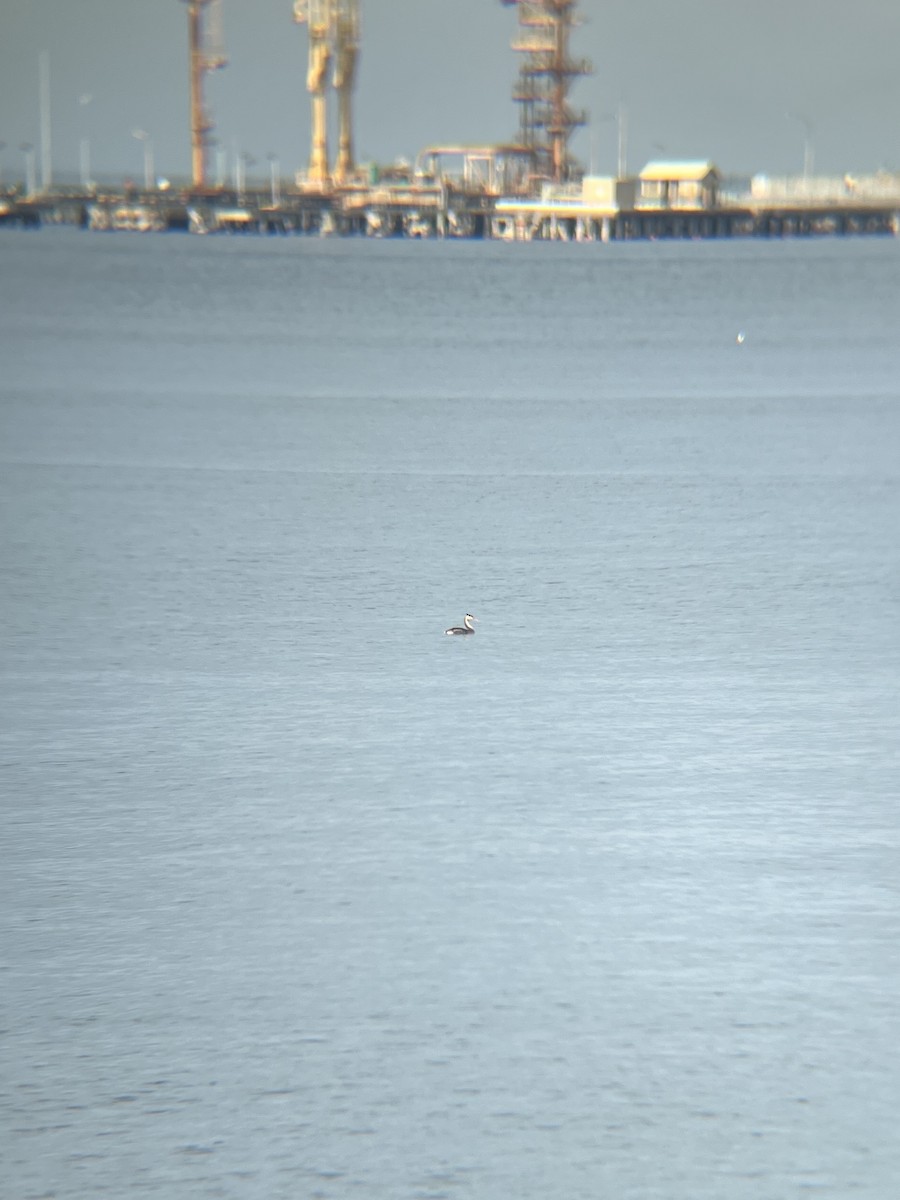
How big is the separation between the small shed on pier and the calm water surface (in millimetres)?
101322

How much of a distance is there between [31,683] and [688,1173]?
6.43 m

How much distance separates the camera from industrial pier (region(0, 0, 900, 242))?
11788 cm

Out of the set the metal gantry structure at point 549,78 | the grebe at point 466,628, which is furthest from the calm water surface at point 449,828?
the metal gantry structure at point 549,78

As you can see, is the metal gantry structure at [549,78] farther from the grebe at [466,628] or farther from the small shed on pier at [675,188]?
the grebe at [466,628]

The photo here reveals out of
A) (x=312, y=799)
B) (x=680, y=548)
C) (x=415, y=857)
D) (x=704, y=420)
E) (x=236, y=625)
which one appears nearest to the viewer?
(x=415, y=857)

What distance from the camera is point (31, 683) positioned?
11.4 m

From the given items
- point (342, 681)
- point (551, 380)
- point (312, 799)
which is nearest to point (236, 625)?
point (342, 681)

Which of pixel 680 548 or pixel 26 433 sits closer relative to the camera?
pixel 680 548

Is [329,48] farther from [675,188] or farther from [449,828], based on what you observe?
[449,828]

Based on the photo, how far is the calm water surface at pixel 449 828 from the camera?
20.6ft

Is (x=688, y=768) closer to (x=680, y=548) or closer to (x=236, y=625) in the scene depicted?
(x=236, y=625)

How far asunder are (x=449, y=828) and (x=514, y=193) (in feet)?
388

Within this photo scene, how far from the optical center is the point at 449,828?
8953 mm

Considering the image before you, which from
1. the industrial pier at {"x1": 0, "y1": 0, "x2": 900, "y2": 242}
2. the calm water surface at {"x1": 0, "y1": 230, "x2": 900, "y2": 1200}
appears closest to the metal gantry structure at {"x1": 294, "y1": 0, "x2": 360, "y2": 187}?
the industrial pier at {"x1": 0, "y1": 0, "x2": 900, "y2": 242}
